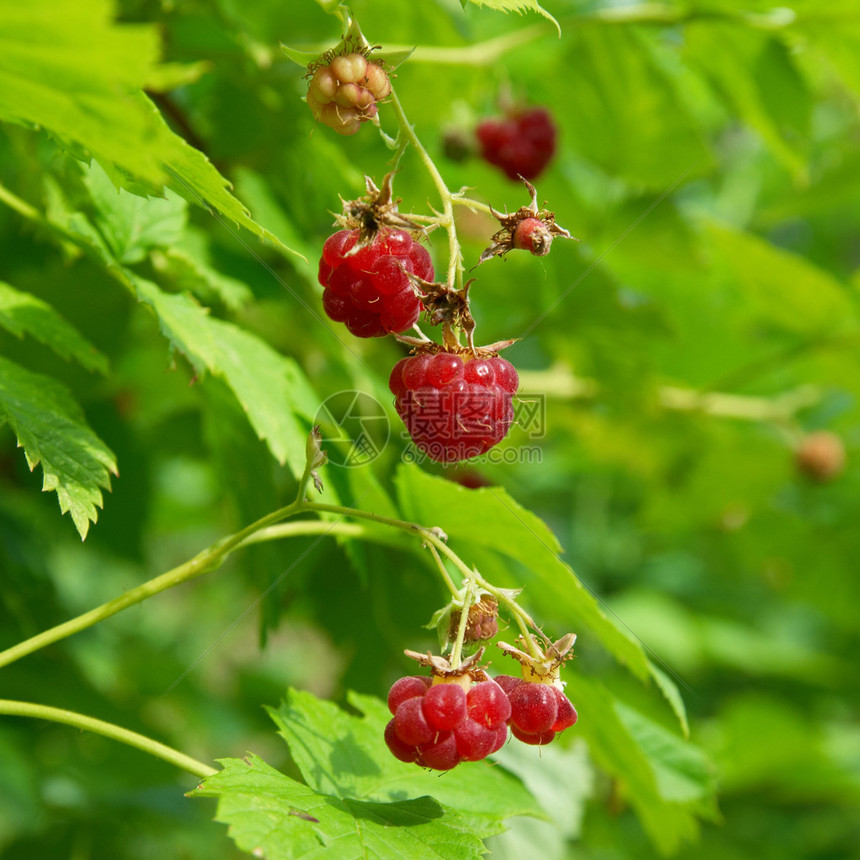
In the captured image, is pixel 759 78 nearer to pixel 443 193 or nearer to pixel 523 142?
pixel 523 142

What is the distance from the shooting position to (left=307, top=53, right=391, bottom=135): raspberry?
823 mm

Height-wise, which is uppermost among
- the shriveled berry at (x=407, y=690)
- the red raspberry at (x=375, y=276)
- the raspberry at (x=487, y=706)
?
the red raspberry at (x=375, y=276)

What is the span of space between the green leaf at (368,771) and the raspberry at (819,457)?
1.72 metres

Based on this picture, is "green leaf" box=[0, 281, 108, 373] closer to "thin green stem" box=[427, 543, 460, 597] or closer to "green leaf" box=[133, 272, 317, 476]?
"green leaf" box=[133, 272, 317, 476]

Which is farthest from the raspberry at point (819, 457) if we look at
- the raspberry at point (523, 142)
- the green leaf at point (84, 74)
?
the green leaf at point (84, 74)

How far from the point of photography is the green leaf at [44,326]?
1.03 metres

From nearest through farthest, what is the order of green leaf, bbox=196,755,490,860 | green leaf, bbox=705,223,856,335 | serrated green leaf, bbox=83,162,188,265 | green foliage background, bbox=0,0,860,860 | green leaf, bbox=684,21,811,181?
green leaf, bbox=196,755,490,860 → green foliage background, bbox=0,0,860,860 → serrated green leaf, bbox=83,162,188,265 → green leaf, bbox=684,21,811,181 → green leaf, bbox=705,223,856,335

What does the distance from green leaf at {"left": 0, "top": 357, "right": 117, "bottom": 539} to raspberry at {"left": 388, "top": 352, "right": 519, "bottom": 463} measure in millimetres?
330

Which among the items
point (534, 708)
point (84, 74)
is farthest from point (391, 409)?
point (84, 74)

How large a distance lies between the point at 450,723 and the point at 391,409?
713 millimetres

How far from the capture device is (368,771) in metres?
1.03

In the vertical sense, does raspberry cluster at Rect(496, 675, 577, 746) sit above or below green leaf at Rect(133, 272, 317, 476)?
below

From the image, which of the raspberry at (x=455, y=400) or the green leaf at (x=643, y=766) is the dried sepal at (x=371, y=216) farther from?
the green leaf at (x=643, y=766)

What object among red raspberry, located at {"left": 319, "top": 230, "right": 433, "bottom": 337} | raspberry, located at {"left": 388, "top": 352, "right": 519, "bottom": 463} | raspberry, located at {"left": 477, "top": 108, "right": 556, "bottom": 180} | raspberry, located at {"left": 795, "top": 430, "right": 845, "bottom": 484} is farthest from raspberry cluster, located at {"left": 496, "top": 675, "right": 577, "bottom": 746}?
raspberry, located at {"left": 795, "top": 430, "right": 845, "bottom": 484}
